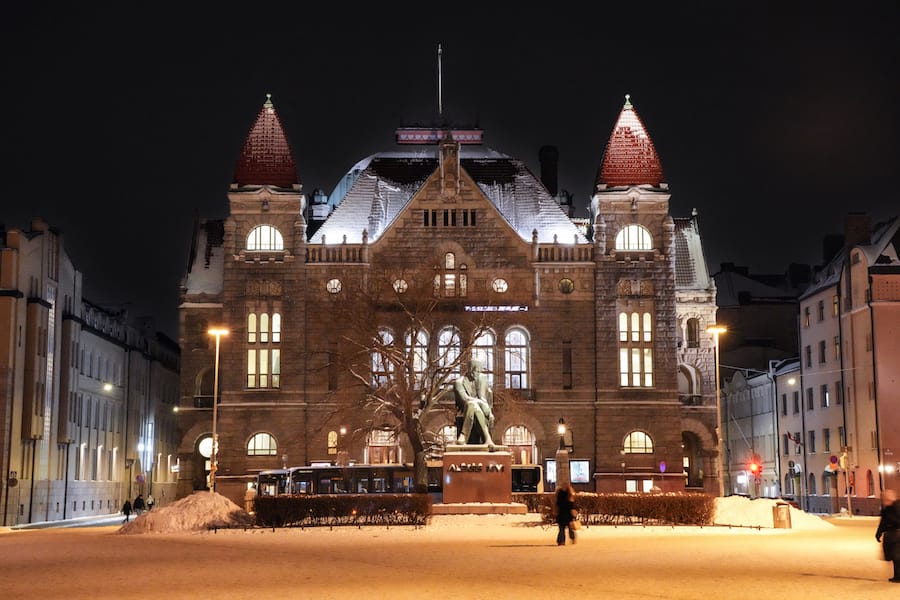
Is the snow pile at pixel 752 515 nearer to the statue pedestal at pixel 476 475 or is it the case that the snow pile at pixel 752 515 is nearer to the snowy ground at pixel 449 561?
the snowy ground at pixel 449 561

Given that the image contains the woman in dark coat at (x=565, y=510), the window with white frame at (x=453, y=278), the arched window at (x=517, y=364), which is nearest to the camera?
the woman in dark coat at (x=565, y=510)

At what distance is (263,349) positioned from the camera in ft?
282

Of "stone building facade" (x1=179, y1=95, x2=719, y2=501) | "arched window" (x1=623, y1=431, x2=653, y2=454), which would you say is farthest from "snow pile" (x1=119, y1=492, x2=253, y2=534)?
"arched window" (x1=623, y1=431, x2=653, y2=454)

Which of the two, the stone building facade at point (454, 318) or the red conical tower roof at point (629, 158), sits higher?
the red conical tower roof at point (629, 158)

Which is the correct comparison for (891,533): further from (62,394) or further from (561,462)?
(62,394)

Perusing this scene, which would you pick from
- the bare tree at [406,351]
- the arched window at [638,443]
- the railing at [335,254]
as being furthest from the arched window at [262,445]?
the arched window at [638,443]

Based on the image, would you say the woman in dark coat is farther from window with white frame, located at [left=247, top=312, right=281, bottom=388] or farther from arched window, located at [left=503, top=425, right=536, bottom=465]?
window with white frame, located at [left=247, top=312, right=281, bottom=388]

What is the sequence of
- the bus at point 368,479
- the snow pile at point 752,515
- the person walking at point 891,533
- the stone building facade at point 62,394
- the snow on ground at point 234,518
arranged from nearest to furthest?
the person walking at point 891,533 → the snow on ground at point 234,518 → the snow pile at point 752,515 → the stone building facade at point 62,394 → the bus at point 368,479

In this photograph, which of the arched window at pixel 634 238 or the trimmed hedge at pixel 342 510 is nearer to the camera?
the trimmed hedge at pixel 342 510

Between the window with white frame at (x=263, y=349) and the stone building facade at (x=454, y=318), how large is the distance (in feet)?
0.30

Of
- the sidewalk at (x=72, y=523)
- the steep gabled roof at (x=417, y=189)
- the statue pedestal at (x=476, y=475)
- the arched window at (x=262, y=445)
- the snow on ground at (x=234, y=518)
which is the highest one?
the steep gabled roof at (x=417, y=189)

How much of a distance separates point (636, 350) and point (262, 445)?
2452 centimetres

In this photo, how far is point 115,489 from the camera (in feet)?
309

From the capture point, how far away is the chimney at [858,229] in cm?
8344
